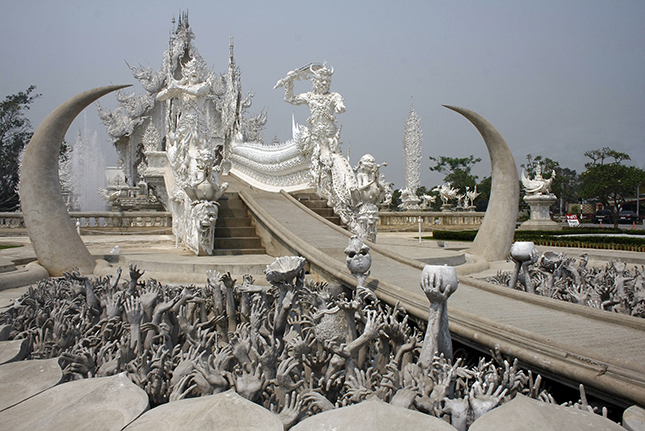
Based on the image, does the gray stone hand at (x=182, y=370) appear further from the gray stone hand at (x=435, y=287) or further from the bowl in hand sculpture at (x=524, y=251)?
the bowl in hand sculpture at (x=524, y=251)

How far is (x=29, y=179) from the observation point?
21.8 ft

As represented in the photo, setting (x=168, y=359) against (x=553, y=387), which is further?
(x=168, y=359)

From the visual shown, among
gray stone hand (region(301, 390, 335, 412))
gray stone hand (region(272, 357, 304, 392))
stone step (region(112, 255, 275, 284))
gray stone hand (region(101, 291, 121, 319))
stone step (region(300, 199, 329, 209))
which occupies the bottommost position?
gray stone hand (region(301, 390, 335, 412))

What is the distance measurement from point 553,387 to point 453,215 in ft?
56.1

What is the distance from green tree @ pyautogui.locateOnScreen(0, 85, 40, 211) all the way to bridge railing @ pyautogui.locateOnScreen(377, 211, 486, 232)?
932 inches

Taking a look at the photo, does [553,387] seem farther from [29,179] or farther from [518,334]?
[29,179]

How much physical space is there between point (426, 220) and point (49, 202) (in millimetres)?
14576

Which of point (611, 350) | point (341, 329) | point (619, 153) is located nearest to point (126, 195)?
point (341, 329)

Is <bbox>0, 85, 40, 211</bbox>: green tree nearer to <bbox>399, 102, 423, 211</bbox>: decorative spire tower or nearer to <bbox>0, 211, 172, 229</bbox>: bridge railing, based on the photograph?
<bbox>0, 211, 172, 229</bbox>: bridge railing

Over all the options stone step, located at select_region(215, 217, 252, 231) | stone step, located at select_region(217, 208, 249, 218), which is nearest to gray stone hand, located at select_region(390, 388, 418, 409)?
stone step, located at select_region(215, 217, 252, 231)

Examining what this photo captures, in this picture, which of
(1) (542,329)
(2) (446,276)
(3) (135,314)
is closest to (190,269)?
(3) (135,314)

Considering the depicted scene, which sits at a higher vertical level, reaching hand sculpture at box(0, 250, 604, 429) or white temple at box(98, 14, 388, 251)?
white temple at box(98, 14, 388, 251)

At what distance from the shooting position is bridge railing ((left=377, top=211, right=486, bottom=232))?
17.4 m

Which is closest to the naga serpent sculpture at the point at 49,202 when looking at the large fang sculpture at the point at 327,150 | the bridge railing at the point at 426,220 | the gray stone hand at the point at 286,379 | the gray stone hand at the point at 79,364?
the gray stone hand at the point at 79,364
